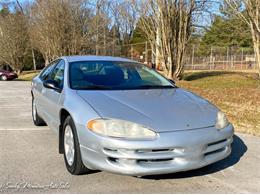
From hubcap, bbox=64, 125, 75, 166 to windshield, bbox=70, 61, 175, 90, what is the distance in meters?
0.65

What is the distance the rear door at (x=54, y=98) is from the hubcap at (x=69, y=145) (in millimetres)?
546

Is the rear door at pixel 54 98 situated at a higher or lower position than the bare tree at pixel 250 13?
lower

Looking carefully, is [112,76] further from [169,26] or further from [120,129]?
[169,26]

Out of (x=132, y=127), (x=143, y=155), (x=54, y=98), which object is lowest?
(x=143, y=155)

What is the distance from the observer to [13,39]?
43.7m

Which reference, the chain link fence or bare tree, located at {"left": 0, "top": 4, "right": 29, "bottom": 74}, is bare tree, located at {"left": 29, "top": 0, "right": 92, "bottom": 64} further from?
bare tree, located at {"left": 0, "top": 4, "right": 29, "bottom": 74}

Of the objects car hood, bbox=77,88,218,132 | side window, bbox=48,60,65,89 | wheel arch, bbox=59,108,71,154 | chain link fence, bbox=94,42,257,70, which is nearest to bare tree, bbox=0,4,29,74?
chain link fence, bbox=94,42,257,70

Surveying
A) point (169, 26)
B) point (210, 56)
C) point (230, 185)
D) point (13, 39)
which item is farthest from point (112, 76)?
point (13, 39)

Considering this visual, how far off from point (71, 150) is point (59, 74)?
1.70m

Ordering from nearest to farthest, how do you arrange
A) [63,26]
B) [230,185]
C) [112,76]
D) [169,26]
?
[230,185] < [112,76] < [169,26] < [63,26]

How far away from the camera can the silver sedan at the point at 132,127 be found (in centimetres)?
383

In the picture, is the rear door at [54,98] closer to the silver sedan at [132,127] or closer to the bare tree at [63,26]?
the silver sedan at [132,127]

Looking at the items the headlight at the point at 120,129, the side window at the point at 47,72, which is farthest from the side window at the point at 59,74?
the headlight at the point at 120,129

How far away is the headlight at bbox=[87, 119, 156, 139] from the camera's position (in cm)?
385
